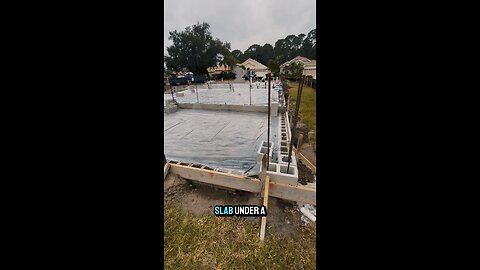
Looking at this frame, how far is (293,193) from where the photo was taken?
75.9 inches

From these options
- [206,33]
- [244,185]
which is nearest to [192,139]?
[244,185]

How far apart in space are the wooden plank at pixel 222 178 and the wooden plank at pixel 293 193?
0.18 metres

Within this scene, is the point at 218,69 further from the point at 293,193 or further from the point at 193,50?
the point at 293,193

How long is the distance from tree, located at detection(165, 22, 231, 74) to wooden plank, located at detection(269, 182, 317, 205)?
85.7 ft

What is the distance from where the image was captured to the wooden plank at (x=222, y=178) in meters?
2.05

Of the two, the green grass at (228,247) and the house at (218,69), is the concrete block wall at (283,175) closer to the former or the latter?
the green grass at (228,247)

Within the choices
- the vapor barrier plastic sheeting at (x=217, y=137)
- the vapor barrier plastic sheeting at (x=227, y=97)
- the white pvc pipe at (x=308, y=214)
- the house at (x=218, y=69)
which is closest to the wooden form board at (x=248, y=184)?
the white pvc pipe at (x=308, y=214)

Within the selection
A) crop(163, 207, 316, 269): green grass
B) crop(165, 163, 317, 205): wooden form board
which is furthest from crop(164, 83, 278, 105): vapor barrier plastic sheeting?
crop(163, 207, 316, 269): green grass

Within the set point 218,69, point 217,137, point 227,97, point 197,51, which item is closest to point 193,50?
point 197,51

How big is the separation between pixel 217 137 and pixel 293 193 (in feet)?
6.49

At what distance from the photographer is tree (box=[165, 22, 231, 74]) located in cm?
2416

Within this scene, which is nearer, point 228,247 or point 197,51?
point 228,247
